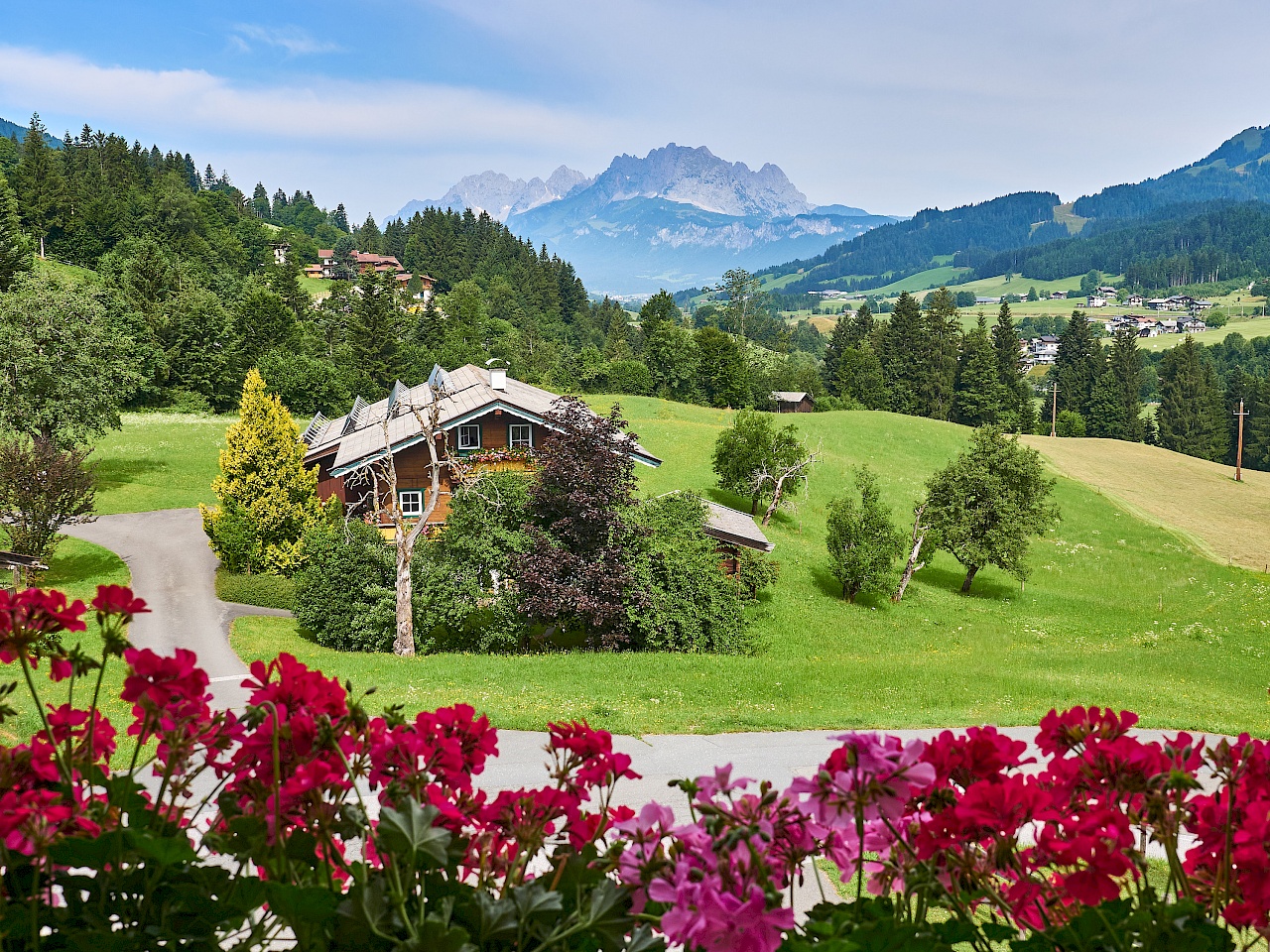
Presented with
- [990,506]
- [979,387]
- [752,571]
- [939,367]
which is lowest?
[752,571]

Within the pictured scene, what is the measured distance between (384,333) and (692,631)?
181 ft

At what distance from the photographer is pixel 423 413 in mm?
29547

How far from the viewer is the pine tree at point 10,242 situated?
6006 centimetres

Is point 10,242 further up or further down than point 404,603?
further up

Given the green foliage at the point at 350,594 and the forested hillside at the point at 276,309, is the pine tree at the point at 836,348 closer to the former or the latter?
the forested hillside at the point at 276,309

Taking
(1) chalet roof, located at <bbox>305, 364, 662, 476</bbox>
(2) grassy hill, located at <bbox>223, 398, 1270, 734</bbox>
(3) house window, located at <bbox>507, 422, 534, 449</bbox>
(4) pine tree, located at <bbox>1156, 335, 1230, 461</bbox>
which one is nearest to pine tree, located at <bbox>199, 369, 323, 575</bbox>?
(1) chalet roof, located at <bbox>305, 364, 662, 476</bbox>

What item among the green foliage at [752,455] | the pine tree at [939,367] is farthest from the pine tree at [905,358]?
the green foliage at [752,455]

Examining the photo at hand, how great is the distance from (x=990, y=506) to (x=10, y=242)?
238 feet

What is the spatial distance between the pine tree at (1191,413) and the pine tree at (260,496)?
87312 mm

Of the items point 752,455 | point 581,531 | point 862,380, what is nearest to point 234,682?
point 581,531

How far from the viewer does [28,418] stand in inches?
1118

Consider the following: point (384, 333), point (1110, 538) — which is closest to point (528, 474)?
point (1110, 538)

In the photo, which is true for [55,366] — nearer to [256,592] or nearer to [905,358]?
[256,592]

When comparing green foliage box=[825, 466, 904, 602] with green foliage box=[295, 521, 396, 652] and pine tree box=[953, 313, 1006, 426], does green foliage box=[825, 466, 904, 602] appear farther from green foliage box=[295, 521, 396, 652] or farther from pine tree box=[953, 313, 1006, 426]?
pine tree box=[953, 313, 1006, 426]
